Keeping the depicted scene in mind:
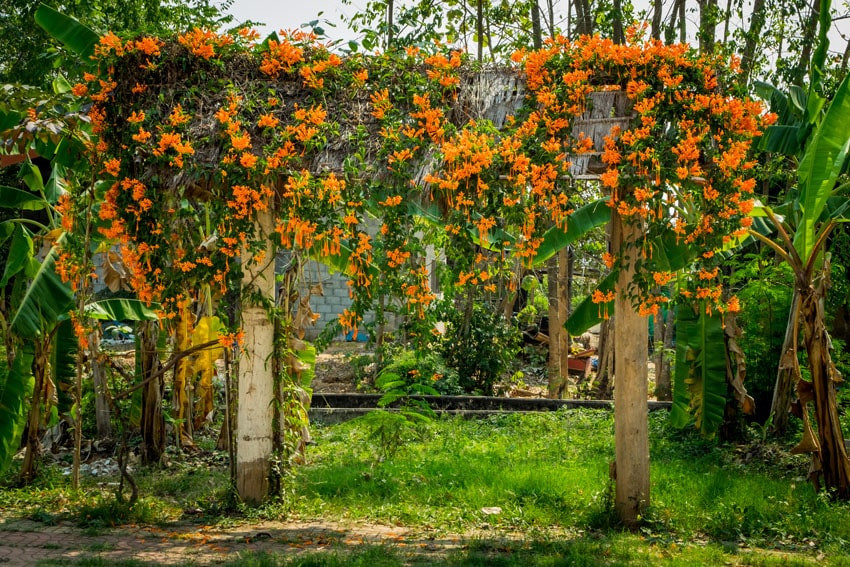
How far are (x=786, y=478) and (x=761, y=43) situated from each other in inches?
291

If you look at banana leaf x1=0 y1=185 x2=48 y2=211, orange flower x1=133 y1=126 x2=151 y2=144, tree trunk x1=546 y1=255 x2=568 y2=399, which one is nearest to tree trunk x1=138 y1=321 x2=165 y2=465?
banana leaf x1=0 y1=185 x2=48 y2=211

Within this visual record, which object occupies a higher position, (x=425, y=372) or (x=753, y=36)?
(x=753, y=36)

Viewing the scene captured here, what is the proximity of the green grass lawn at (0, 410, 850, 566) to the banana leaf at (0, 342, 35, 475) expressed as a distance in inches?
17.9

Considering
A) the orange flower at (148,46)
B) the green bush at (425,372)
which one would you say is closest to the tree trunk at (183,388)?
the green bush at (425,372)

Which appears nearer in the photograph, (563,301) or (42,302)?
(42,302)

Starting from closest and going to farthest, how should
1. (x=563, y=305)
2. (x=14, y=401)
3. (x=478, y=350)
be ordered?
(x=14, y=401)
(x=563, y=305)
(x=478, y=350)

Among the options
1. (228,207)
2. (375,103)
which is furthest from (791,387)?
(228,207)

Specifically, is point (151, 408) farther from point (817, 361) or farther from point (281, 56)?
point (817, 361)

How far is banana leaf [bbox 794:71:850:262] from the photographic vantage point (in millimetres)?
6660

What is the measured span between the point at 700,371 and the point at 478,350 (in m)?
4.90

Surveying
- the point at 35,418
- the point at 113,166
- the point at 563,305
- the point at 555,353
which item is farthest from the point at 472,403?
the point at 113,166

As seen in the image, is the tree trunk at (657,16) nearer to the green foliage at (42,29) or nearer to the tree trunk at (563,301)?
the tree trunk at (563,301)

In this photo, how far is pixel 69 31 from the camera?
7.66m

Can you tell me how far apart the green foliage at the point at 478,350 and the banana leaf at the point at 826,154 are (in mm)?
6603
